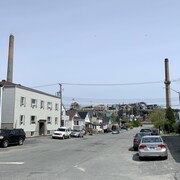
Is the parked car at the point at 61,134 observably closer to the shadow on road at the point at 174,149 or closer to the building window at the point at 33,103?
the building window at the point at 33,103

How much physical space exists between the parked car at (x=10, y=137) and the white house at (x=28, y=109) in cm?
1201

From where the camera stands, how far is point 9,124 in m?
48.3

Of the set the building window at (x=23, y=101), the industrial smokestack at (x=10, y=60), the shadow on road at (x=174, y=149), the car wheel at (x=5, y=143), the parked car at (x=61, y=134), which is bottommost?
the shadow on road at (x=174, y=149)

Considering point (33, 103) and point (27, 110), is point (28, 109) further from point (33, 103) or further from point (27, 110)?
point (33, 103)

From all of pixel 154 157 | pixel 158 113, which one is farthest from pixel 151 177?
pixel 158 113

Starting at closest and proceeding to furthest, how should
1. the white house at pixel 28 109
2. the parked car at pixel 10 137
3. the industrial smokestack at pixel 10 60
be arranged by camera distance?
the parked car at pixel 10 137 < the white house at pixel 28 109 < the industrial smokestack at pixel 10 60

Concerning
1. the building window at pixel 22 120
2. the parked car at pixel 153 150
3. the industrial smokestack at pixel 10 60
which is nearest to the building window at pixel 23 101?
the building window at pixel 22 120

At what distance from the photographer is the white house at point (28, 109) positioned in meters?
48.7

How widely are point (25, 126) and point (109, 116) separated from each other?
365ft

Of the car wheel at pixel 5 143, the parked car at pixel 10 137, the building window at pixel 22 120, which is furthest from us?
the building window at pixel 22 120

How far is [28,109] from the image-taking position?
175 feet

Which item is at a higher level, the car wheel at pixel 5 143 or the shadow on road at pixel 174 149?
the car wheel at pixel 5 143

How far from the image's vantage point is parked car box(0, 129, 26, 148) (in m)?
32.6

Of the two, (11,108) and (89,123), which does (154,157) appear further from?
(89,123)
